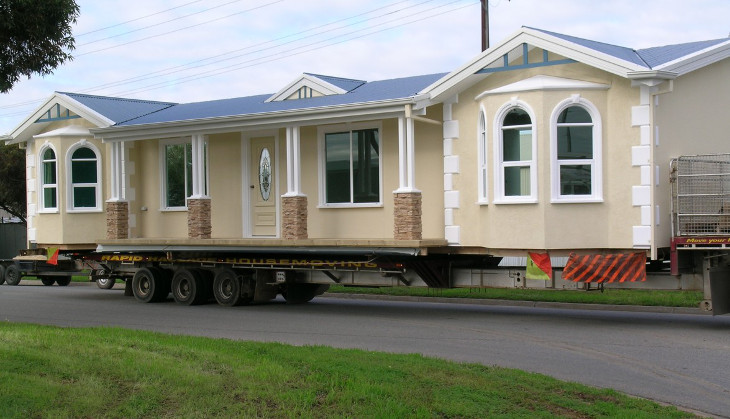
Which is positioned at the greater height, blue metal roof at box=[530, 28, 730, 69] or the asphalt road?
blue metal roof at box=[530, 28, 730, 69]

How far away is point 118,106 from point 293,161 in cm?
703

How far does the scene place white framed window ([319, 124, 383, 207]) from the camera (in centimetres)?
1853

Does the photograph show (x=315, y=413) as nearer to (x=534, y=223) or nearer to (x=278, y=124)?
(x=534, y=223)

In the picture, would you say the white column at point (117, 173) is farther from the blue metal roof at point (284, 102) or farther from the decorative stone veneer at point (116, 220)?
the blue metal roof at point (284, 102)

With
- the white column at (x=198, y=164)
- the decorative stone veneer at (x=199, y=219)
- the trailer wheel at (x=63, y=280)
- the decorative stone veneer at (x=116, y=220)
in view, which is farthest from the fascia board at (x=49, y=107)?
the trailer wheel at (x=63, y=280)

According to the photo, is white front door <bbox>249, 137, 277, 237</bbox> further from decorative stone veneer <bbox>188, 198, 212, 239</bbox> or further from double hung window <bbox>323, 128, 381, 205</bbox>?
double hung window <bbox>323, 128, 381, 205</bbox>

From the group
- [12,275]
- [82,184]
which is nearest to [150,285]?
[82,184]

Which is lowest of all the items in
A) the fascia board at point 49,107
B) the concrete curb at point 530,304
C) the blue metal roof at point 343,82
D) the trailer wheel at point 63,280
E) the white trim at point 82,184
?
the trailer wheel at point 63,280

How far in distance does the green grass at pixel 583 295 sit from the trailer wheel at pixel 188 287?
14.3 feet

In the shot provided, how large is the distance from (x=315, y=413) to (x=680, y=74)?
32.8 ft

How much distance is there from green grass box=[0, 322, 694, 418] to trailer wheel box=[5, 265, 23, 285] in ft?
70.4

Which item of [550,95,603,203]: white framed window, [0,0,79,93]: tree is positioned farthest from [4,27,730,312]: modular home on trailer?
[0,0,79,93]: tree

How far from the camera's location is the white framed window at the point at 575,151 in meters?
15.2

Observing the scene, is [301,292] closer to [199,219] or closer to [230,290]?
[230,290]
